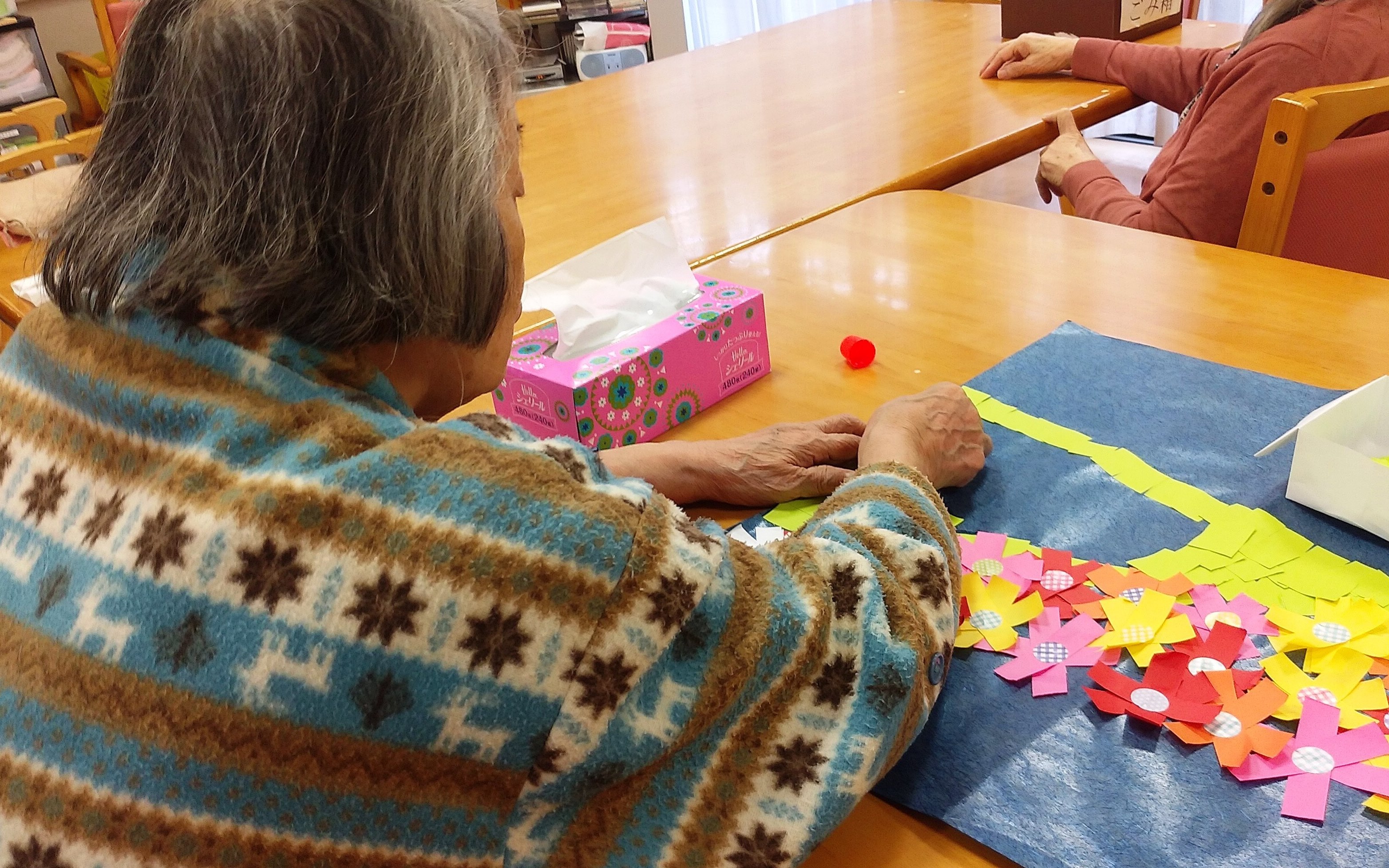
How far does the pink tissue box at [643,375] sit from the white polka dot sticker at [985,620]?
0.43 meters

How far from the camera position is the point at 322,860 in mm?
601

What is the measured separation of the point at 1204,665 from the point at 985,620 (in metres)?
0.16

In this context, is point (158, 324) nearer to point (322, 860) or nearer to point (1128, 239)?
point (322, 860)

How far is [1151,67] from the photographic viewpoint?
2203 mm

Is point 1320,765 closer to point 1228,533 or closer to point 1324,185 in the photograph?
point 1228,533

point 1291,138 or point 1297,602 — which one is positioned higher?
point 1291,138

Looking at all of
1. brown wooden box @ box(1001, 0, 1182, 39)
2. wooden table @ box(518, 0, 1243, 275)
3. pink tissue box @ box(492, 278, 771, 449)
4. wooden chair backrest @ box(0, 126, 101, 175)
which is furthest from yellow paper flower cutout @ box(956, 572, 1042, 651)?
wooden chair backrest @ box(0, 126, 101, 175)

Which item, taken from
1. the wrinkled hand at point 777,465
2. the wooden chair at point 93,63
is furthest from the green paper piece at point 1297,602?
the wooden chair at point 93,63

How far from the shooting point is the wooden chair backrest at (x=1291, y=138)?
1.44 metres

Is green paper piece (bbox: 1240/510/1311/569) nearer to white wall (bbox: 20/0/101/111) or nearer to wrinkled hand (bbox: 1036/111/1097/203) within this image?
wrinkled hand (bbox: 1036/111/1097/203)

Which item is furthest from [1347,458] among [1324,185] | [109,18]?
[109,18]

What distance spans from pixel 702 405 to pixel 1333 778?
0.71 m

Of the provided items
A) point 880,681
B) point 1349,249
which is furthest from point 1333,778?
point 1349,249

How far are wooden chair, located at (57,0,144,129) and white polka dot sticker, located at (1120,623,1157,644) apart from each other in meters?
3.77
